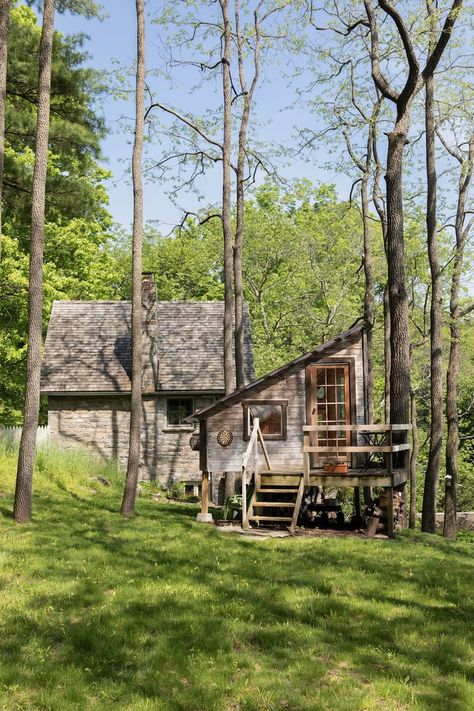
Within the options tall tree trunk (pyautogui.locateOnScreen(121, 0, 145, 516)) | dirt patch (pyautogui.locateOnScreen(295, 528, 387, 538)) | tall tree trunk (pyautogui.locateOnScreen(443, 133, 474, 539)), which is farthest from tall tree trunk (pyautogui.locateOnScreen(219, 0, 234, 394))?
tall tree trunk (pyautogui.locateOnScreen(443, 133, 474, 539))

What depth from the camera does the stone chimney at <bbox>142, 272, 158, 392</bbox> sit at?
28531mm

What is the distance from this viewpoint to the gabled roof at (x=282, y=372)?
60.2 feet

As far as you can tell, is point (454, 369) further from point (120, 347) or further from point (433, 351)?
point (120, 347)

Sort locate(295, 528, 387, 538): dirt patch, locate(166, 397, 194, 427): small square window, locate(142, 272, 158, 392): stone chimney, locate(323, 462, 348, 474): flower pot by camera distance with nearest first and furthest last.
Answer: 1. locate(295, 528, 387, 538): dirt patch
2. locate(323, 462, 348, 474): flower pot
3. locate(142, 272, 158, 392): stone chimney
4. locate(166, 397, 194, 427): small square window

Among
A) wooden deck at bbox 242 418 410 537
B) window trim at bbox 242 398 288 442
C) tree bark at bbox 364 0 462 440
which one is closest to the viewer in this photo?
wooden deck at bbox 242 418 410 537

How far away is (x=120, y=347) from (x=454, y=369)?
13.7 metres

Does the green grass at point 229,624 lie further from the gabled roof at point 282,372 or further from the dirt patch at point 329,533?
the gabled roof at point 282,372

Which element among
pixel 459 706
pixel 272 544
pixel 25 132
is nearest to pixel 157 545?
pixel 272 544

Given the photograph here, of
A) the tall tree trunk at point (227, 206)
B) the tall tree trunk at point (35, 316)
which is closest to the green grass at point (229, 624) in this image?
the tall tree trunk at point (35, 316)

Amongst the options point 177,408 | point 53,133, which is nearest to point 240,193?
point 53,133

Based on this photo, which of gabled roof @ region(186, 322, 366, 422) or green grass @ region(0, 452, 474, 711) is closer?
green grass @ region(0, 452, 474, 711)

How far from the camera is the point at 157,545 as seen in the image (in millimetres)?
13383

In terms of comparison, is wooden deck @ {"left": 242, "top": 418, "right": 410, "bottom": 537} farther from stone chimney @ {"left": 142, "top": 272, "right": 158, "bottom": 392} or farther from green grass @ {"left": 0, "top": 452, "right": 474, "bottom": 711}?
stone chimney @ {"left": 142, "top": 272, "right": 158, "bottom": 392}

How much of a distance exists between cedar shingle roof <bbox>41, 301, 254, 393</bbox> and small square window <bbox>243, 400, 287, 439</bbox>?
911 centimetres
